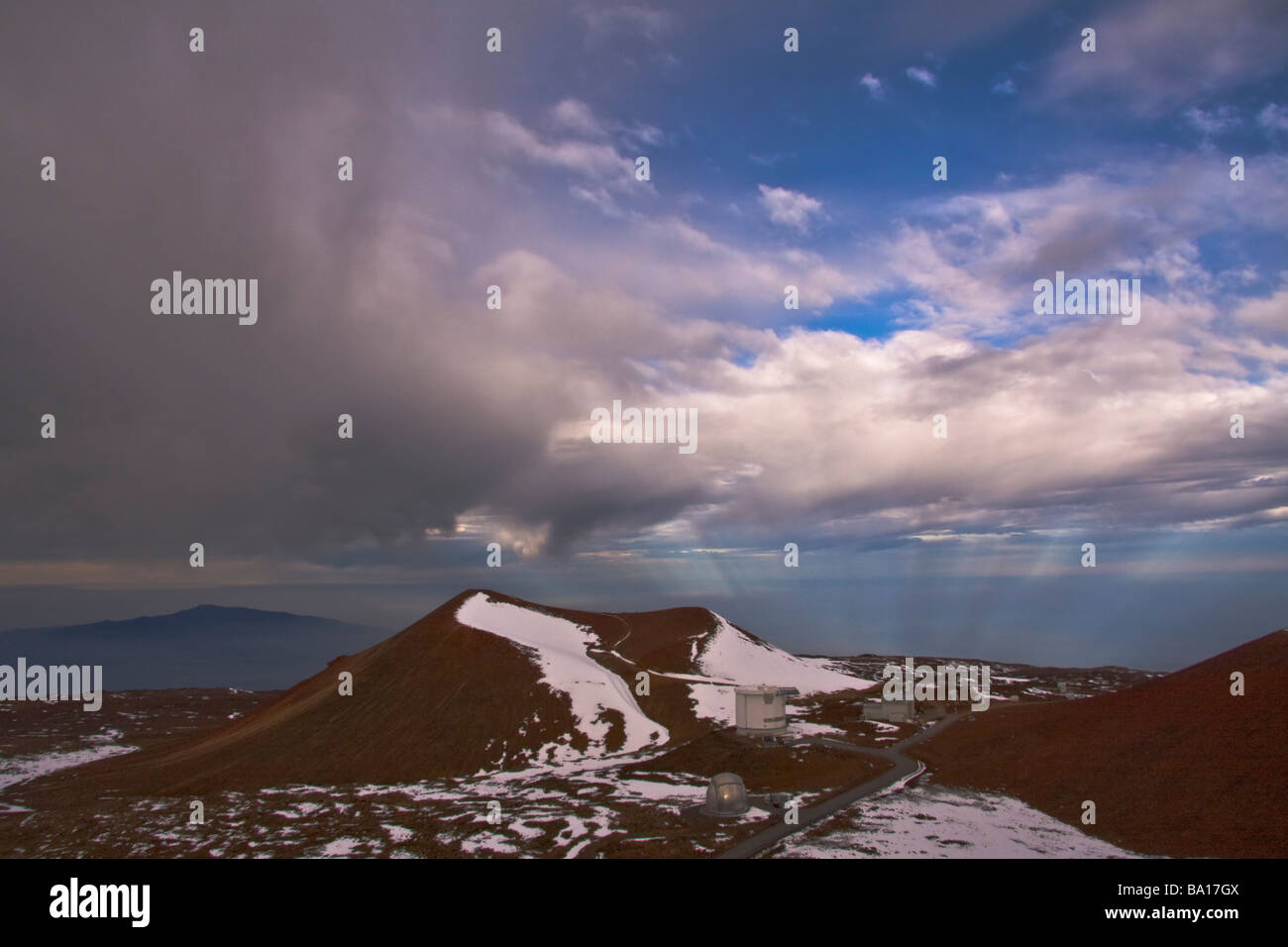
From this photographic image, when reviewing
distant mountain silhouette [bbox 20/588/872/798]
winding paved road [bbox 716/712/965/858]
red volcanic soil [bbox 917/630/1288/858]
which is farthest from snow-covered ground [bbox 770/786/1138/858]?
distant mountain silhouette [bbox 20/588/872/798]

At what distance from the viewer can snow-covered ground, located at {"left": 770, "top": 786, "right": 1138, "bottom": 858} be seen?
37.2 metres

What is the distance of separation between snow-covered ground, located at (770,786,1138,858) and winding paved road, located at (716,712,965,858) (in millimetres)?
1292

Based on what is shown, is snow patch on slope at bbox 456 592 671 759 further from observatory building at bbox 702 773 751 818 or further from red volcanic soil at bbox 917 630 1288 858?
red volcanic soil at bbox 917 630 1288 858

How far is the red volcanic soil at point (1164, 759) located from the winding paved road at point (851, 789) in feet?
8.03

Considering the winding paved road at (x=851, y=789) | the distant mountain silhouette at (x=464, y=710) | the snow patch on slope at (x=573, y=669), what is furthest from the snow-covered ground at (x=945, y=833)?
the snow patch on slope at (x=573, y=669)

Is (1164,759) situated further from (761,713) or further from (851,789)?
(761,713)

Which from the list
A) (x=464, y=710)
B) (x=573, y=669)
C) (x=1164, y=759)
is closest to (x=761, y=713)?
(x=573, y=669)

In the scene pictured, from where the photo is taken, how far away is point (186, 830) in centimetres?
5000

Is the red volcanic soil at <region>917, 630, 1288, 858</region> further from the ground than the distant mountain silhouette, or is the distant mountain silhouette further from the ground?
the red volcanic soil at <region>917, 630, 1288, 858</region>

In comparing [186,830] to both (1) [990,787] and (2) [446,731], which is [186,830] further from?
(1) [990,787]

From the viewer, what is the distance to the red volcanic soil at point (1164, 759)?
125ft
